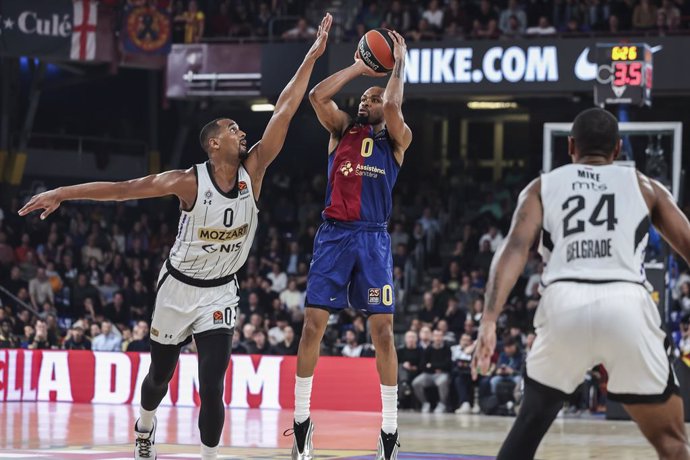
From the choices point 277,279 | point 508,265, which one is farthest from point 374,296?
point 277,279

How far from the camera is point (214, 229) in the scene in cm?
780

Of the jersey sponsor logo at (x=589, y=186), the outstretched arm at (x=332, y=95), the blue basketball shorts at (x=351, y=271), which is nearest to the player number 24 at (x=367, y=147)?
the outstretched arm at (x=332, y=95)

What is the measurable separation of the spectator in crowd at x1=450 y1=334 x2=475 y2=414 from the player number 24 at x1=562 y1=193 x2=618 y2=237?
1210 centimetres

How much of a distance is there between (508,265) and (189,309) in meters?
2.92

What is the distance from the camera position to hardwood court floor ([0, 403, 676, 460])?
10211mm

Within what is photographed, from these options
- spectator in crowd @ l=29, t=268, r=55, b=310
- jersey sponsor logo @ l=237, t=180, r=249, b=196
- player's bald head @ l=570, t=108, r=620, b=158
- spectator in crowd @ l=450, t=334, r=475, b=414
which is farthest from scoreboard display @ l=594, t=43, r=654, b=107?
spectator in crowd @ l=29, t=268, r=55, b=310

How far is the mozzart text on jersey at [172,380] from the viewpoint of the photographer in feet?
55.8

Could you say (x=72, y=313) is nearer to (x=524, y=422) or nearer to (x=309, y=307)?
(x=309, y=307)

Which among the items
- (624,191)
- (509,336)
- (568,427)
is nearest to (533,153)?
(509,336)

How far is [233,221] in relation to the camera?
783 cm

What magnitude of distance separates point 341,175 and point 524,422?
347 centimetres

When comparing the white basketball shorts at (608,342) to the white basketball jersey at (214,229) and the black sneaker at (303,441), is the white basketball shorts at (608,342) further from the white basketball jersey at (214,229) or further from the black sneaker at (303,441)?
the black sneaker at (303,441)

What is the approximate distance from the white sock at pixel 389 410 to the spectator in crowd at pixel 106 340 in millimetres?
11565

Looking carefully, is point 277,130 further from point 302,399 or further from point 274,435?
point 274,435
